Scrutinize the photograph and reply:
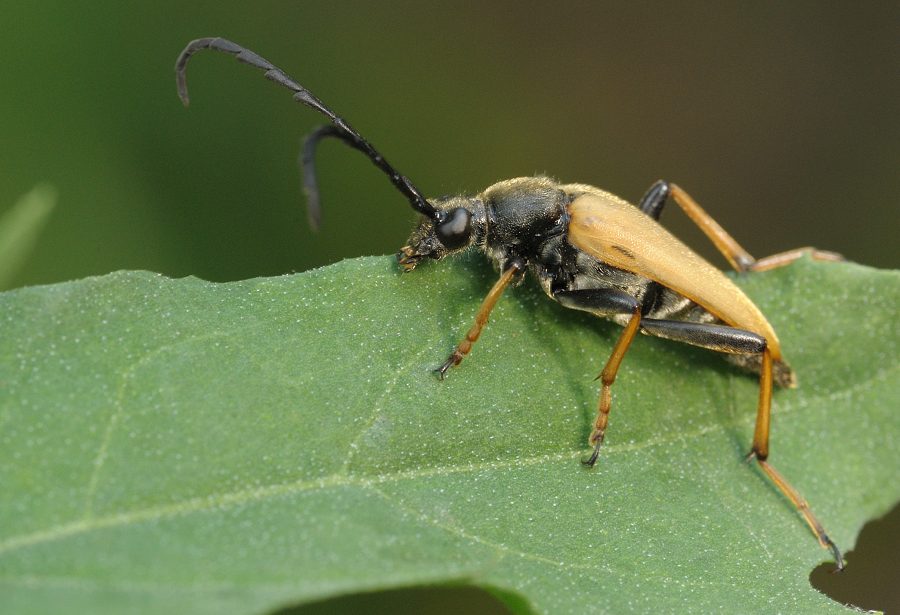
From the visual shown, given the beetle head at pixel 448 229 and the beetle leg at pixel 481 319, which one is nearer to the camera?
the beetle leg at pixel 481 319

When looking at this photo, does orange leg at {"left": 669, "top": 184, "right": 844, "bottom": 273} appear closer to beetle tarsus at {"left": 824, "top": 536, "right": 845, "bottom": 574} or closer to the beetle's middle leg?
the beetle's middle leg

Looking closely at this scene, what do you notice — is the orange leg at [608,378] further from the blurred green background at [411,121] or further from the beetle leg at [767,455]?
the blurred green background at [411,121]

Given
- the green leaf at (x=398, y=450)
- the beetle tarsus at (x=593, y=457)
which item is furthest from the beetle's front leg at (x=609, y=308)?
the beetle tarsus at (x=593, y=457)

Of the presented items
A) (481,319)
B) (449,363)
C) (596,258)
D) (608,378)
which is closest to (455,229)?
(481,319)

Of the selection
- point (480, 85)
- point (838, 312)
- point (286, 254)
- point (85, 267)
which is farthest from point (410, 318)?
point (480, 85)

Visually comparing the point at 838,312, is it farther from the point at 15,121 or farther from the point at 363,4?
the point at 15,121
